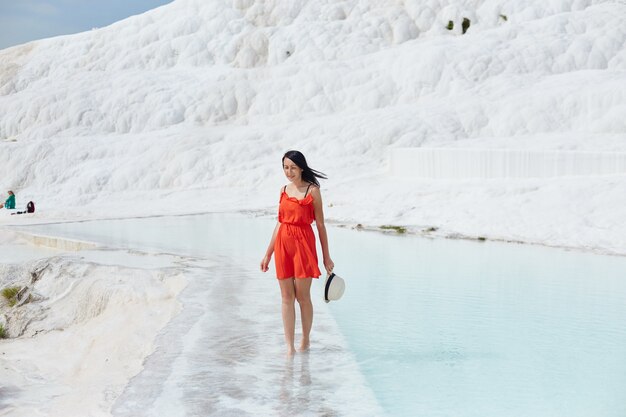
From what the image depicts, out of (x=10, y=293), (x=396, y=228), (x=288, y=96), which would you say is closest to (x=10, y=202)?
(x=396, y=228)

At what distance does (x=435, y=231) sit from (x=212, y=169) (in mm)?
20281

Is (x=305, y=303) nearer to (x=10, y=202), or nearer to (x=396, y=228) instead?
(x=396, y=228)

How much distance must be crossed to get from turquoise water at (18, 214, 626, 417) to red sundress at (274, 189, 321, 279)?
88 cm

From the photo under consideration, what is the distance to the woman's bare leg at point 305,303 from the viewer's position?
6262 mm

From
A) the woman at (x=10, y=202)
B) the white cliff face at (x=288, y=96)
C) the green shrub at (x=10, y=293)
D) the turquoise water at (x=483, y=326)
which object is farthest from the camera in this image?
the white cliff face at (x=288, y=96)

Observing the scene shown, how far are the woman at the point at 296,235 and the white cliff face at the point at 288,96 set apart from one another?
46.3 ft

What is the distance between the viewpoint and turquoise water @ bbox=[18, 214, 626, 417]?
5340 mm

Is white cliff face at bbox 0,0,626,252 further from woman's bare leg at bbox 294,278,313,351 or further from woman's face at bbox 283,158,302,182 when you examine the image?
woman's face at bbox 283,158,302,182

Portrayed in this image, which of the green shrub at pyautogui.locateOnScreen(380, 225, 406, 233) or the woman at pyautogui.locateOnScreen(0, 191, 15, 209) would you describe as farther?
the woman at pyautogui.locateOnScreen(0, 191, 15, 209)

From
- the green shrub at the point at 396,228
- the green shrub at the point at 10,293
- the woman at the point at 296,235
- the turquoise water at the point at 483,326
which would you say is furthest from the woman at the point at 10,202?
the woman at the point at 296,235

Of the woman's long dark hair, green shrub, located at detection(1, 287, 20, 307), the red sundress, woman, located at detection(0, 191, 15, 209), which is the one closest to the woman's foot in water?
the red sundress

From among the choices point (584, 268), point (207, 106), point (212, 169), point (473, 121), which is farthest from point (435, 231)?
point (207, 106)

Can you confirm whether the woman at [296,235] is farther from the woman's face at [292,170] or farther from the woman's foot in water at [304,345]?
the woman's foot in water at [304,345]

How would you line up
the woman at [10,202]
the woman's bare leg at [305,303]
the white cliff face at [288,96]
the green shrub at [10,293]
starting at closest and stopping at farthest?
the woman's bare leg at [305,303] < the green shrub at [10,293] < the woman at [10,202] < the white cliff face at [288,96]
